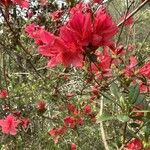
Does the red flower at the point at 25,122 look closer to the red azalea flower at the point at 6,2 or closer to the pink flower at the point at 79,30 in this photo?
the red azalea flower at the point at 6,2

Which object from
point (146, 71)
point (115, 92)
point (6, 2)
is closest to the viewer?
point (115, 92)

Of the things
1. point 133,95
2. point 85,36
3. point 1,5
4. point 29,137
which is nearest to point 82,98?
point 29,137

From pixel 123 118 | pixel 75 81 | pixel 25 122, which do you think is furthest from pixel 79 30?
pixel 25 122

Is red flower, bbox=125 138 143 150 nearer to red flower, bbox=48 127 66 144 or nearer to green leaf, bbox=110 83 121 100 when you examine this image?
green leaf, bbox=110 83 121 100

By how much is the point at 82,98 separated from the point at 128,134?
6.16 feet

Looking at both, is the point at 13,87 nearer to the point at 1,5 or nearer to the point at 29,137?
the point at 29,137

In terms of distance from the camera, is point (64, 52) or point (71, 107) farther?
point (71, 107)

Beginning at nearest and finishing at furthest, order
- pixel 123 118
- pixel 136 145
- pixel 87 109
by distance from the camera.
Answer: pixel 123 118 → pixel 136 145 → pixel 87 109

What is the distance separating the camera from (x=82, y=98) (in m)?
3.83

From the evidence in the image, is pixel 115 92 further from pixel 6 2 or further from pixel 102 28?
pixel 6 2

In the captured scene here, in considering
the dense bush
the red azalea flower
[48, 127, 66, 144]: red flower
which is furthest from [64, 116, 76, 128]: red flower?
the red azalea flower

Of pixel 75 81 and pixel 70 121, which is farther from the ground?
pixel 75 81

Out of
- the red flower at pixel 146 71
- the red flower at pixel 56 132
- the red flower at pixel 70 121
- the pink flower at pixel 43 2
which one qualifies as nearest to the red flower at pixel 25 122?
the red flower at pixel 56 132

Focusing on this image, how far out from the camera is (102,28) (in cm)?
127
